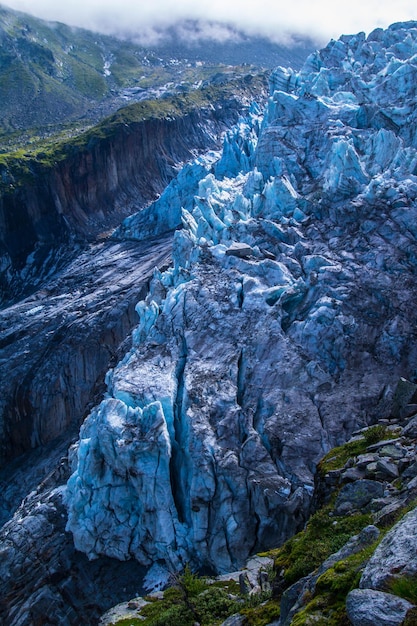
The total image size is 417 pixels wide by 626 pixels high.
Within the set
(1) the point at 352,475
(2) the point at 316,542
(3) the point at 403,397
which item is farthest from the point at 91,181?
(2) the point at 316,542

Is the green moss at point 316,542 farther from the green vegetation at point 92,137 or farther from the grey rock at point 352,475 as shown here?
the green vegetation at point 92,137

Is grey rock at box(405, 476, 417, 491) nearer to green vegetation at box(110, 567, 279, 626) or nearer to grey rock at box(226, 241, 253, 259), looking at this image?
green vegetation at box(110, 567, 279, 626)

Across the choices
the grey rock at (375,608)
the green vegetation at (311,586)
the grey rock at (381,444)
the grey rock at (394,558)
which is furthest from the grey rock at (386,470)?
the grey rock at (375,608)

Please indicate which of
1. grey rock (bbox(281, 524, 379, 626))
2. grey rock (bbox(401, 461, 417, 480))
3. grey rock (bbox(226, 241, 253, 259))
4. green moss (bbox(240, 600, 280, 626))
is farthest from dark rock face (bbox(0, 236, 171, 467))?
grey rock (bbox(281, 524, 379, 626))

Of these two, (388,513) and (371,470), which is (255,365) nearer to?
(371,470)

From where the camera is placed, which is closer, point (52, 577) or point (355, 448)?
point (355, 448)
